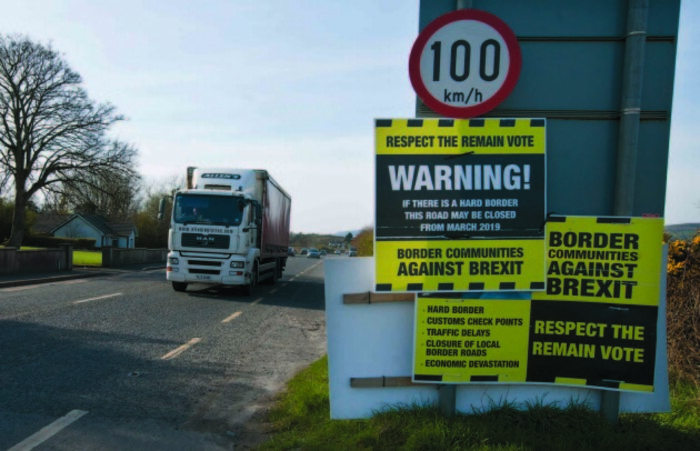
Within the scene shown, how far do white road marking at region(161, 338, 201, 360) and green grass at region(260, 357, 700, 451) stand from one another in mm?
3554

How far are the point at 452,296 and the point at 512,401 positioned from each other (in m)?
0.91

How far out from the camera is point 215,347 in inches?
311

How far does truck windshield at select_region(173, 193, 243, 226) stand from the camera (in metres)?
15.2

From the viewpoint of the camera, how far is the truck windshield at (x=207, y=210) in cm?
1518

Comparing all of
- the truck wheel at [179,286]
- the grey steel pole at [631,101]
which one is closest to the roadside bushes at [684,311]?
the grey steel pole at [631,101]

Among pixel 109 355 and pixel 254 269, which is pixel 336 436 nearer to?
pixel 109 355

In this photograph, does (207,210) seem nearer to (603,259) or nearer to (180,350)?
(180,350)

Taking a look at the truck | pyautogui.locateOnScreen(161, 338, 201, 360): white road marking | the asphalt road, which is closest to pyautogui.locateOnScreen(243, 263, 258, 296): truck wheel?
the truck

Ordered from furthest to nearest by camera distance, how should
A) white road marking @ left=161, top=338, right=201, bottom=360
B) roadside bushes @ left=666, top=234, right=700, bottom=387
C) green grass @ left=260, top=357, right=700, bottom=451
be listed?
white road marking @ left=161, top=338, right=201, bottom=360 → roadside bushes @ left=666, top=234, right=700, bottom=387 → green grass @ left=260, top=357, right=700, bottom=451

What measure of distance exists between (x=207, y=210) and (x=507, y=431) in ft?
43.0

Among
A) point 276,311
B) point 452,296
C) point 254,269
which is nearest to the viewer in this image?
point 452,296

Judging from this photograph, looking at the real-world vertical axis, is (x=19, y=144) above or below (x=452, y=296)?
above

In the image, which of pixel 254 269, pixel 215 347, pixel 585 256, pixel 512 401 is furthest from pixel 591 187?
pixel 254 269

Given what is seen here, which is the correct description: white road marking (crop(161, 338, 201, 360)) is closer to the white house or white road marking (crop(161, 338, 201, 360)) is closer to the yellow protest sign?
the yellow protest sign
